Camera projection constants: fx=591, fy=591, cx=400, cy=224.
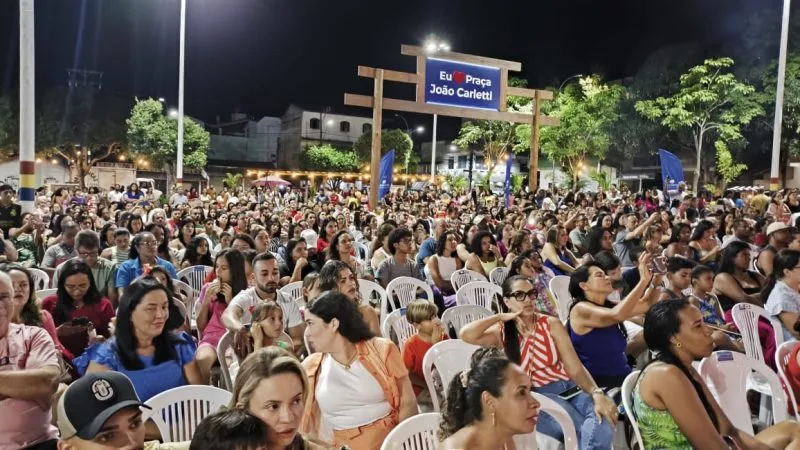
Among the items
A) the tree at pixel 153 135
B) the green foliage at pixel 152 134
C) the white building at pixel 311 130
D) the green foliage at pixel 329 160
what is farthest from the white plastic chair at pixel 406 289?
the white building at pixel 311 130

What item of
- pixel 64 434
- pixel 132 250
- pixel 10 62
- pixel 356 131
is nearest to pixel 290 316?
pixel 132 250

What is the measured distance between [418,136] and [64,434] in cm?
6192

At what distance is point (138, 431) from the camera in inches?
82.7

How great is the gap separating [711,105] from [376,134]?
17.6 metres

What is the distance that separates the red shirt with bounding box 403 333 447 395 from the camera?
4.26 meters

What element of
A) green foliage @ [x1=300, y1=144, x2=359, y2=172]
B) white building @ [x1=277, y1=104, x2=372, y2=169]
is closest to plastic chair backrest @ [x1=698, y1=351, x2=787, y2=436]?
green foliage @ [x1=300, y1=144, x2=359, y2=172]

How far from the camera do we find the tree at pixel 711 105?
23891 mm

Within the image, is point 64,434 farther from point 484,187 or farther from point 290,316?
point 484,187

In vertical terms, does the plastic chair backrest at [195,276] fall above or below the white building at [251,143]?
below

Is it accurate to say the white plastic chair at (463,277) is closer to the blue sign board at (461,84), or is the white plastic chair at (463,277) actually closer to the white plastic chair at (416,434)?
the white plastic chair at (416,434)

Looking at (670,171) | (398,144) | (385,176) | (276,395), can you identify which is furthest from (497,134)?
(276,395)

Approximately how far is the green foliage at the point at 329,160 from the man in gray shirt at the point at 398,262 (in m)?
41.4

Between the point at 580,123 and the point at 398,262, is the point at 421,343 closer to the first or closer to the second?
the point at 398,262

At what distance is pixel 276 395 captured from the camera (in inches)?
88.0
